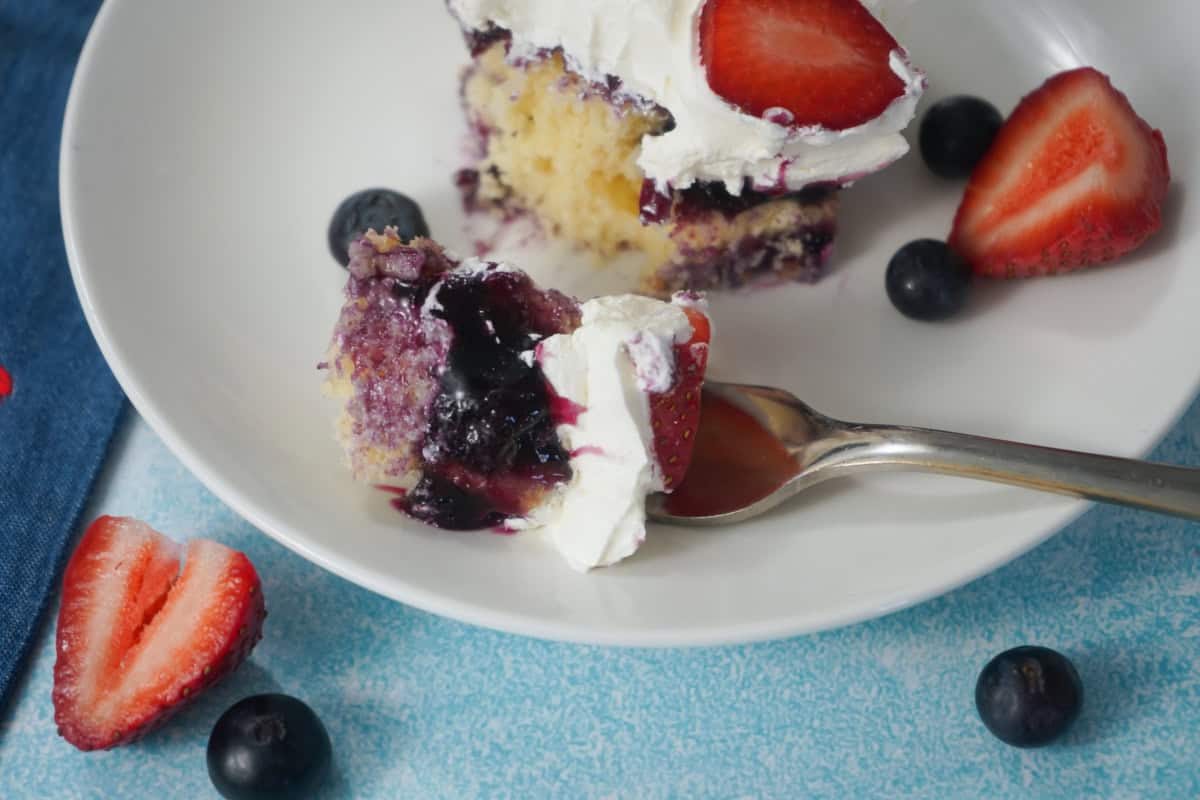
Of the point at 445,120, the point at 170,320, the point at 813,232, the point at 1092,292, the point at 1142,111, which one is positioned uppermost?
the point at 1142,111

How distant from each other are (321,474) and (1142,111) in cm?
162

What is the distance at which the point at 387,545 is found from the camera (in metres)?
1.82

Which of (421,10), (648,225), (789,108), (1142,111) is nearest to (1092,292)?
(1142,111)

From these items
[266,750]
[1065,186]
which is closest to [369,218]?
[266,750]

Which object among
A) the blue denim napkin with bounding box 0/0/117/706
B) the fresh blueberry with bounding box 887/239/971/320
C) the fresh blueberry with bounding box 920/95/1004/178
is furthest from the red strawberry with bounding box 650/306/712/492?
the blue denim napkin with bounding box 0/0/117/706

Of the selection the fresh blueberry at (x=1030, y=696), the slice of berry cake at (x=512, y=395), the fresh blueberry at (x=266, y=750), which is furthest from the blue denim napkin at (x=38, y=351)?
the fresh blueberry at (x=1030, y=696)

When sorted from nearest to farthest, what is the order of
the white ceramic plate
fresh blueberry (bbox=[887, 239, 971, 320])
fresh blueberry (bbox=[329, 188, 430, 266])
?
the white ceramic plate < fresh blueberry (bbox=[887, 239, 971, 320]) < fresh blueberry (bbox=[329, 188, 430, 266])

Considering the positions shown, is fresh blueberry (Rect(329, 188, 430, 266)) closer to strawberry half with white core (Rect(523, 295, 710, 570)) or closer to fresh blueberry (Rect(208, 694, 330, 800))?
strawberry half with white core (Rect(523, 295, 710, 570))

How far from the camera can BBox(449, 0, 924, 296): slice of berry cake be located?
1968 millimetres

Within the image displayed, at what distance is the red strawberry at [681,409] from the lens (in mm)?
1777

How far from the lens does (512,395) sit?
1.76 metres

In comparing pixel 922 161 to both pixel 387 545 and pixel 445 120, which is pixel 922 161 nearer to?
pixel 445 120

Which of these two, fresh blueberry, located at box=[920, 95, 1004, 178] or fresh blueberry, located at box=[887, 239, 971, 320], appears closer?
fresh blueberry, located at box=[887, 239, 971, 320]

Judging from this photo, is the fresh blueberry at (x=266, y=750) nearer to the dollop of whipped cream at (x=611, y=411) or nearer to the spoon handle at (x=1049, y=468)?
the dollop of whipped cream at (x=611, y=411)
